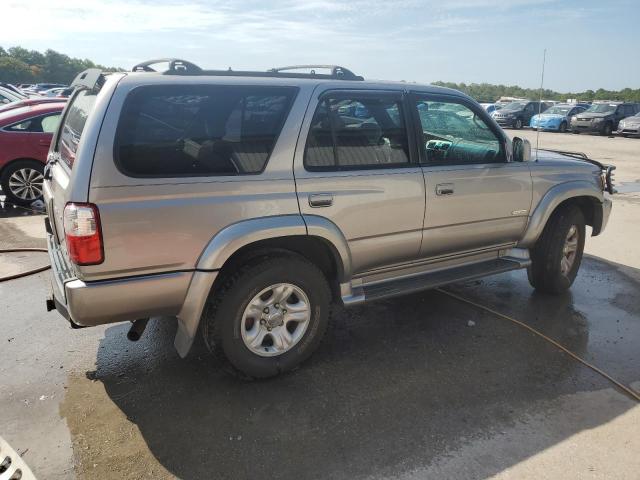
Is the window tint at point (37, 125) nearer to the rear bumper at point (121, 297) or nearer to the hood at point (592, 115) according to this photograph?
the rear bumper at point (121, 297)

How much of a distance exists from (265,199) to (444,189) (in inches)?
58.1

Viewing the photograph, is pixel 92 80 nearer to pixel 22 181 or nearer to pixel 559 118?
pixel 22 181

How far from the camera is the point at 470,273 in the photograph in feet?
13.8

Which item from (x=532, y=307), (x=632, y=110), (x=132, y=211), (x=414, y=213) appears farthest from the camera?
(x=632, y=110)

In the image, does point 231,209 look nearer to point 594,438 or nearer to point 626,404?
point 594,438

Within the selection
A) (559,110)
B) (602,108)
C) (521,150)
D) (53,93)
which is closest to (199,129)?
(521,150)

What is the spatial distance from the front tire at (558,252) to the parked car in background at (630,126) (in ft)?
76.0

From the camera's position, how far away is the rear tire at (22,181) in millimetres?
8047

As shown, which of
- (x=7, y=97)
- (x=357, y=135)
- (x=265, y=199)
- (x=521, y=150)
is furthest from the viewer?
(x=7, y=97)

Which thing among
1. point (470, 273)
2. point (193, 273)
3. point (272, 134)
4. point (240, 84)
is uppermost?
point (240, 84)

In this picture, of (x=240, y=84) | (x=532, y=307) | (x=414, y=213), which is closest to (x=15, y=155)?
(x=240, y=84)

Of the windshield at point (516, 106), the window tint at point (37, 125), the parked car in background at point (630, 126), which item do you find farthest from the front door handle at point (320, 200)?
the windshield at point (516, 106)

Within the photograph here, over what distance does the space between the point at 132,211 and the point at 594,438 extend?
2814 mm

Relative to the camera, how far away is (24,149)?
8.02m
